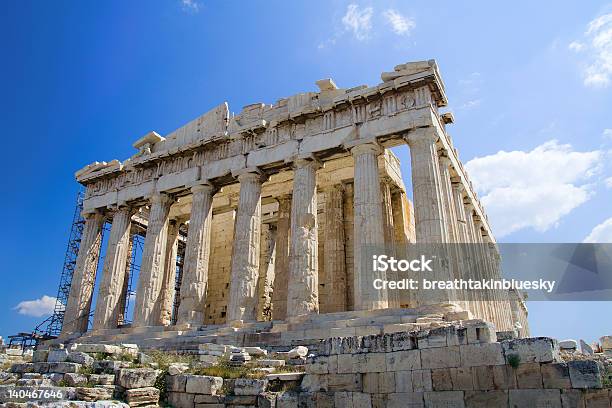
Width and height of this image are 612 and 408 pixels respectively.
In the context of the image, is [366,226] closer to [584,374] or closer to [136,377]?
[136,377]

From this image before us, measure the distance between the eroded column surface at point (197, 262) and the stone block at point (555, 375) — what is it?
13201mm

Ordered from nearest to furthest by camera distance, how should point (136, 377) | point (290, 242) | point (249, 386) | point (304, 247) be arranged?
1. point (249, 386)
2. point (136, 377)
3. point (304, 247)
4. point (290, 242)

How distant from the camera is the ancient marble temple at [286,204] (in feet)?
51.0

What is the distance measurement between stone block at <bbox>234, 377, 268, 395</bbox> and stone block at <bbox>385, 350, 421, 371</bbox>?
224cm

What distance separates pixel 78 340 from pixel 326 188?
1172 cm

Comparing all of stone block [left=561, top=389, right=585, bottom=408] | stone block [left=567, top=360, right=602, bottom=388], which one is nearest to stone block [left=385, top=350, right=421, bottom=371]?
stone block [left=561, top=389, right=585, bottom=408]

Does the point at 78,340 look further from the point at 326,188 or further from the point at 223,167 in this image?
the point at 326,188

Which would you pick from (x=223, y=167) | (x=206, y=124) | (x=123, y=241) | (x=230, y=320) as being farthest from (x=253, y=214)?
(x=123, y=241)

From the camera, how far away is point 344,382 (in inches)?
307

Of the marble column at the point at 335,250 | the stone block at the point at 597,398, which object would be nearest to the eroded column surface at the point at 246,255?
the marble column at the point at 335,250

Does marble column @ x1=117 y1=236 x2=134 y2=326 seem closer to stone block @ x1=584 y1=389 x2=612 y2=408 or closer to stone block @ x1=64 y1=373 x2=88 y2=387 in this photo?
stone block @ x1=64 y1=373 x2=88 y2=387

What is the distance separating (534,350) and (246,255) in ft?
39.1

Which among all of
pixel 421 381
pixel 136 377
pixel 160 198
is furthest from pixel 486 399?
pixel 160 198

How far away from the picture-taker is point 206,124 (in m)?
20.8
